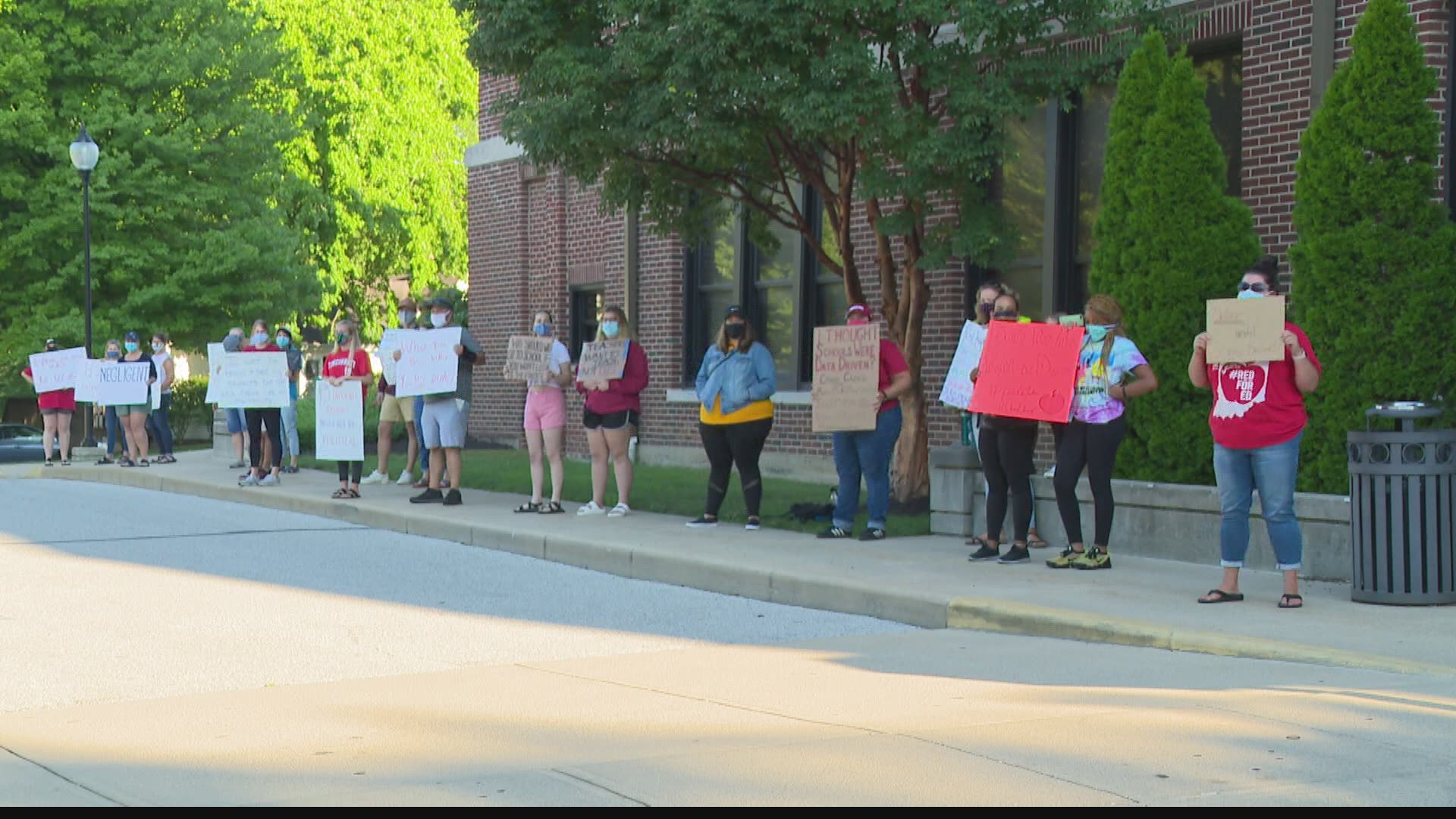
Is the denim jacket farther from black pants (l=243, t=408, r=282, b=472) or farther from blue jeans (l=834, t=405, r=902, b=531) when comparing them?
black pants (l=243, t=408, r=282, b=472)

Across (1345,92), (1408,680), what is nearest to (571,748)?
(1408,680)

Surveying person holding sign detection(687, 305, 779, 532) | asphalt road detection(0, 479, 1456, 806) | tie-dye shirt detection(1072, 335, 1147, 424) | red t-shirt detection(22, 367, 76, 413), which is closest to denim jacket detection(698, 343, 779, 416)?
person holding sign detection(687, 305, 779, 532)

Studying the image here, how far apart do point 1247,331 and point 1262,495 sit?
36.9 inches

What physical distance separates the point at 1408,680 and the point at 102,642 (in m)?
6.61

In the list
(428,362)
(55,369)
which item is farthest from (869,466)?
(55,369)

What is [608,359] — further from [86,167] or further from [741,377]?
[86,167]

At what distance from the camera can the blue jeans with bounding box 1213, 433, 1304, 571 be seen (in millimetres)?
9328

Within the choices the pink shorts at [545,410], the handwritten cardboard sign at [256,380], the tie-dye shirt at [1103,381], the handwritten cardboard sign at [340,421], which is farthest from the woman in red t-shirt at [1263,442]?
the handwritten cardboard sign at [256,380]

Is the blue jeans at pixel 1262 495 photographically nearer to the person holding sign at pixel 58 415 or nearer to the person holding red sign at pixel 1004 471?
the person holding red sign at pixel 1004 471

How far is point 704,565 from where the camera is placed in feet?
37.7

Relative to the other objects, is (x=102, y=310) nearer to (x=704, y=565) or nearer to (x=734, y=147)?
(x=734, y=147)

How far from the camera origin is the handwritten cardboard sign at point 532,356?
593 inches

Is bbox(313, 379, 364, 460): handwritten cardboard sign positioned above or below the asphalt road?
above

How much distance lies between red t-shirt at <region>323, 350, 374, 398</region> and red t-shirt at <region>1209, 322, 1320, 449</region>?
1068 centimetres
